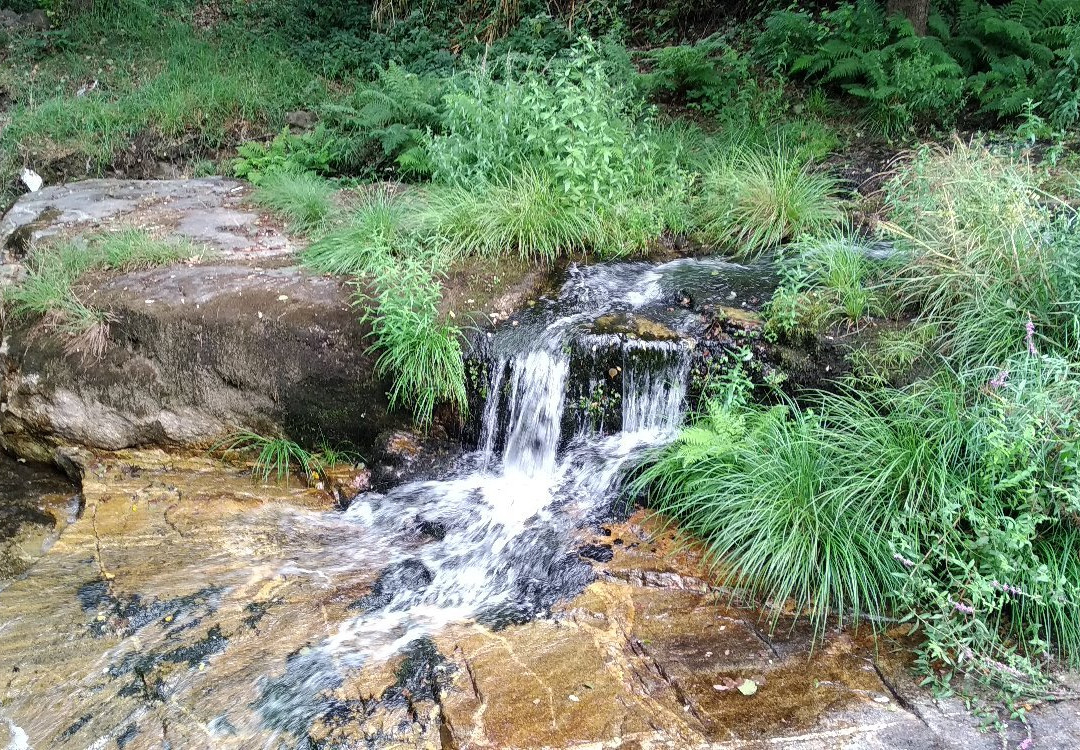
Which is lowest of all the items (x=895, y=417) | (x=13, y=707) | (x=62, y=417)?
(x=13, y=707)

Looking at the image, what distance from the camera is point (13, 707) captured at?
10.4ft

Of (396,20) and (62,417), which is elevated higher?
(396,20)

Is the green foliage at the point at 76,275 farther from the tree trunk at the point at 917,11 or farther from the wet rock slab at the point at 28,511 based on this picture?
the tree trunk at the point at 917,11

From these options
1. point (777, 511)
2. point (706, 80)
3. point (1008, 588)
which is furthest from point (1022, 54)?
point (1008, 588)

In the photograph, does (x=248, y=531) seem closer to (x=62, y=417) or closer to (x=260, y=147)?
(x=62, y=417)

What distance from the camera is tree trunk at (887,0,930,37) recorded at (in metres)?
7.29

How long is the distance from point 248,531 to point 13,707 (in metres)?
1.39

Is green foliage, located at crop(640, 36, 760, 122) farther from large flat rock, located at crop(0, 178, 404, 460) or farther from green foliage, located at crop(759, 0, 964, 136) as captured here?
large flat rock, located at crop(0, 178, 404, 460)

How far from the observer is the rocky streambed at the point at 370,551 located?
2.99 metres

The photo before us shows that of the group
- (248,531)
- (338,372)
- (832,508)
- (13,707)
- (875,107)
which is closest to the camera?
(13,707)

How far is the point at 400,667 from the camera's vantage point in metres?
3.29

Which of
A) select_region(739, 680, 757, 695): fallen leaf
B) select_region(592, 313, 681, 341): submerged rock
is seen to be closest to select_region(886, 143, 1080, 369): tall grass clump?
select_region(592, 313, 681, 341): submerged rock

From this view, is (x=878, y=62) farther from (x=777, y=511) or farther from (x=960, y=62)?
(x=777, y=511)

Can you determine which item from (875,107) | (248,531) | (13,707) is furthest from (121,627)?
(875,107)
